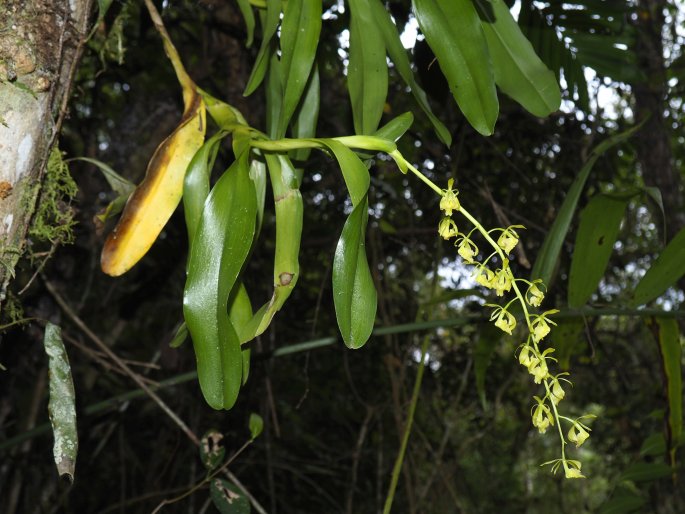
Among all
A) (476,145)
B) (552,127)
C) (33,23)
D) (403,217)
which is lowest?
(403,217)

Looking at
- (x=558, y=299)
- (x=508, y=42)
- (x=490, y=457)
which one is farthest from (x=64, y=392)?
(x=490, y=457)

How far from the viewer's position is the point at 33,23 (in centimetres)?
60

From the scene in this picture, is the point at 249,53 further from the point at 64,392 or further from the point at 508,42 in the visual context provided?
the point at 64,392

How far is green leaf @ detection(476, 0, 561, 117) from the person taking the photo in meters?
0.72

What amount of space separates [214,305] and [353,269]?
0.11 m

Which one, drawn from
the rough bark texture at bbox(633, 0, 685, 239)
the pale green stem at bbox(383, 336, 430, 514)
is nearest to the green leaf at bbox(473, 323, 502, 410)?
the pale green stem at bbox(383, 336, 430, 514)

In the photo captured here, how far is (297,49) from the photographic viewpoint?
0.73 metres

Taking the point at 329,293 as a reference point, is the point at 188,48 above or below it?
above

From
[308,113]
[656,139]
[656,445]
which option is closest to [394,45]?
[308,113]

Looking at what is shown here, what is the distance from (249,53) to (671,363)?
48.5 inches

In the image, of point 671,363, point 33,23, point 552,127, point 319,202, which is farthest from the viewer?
point 319,202

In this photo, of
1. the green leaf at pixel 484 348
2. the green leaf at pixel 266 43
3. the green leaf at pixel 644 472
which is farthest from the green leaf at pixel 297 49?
the green leaf at pixel 644 472

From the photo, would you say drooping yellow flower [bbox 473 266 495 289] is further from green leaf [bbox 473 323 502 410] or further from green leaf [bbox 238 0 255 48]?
green leaf [bbox 473 323 502 410]

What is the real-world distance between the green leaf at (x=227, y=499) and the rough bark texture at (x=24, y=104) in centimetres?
47
